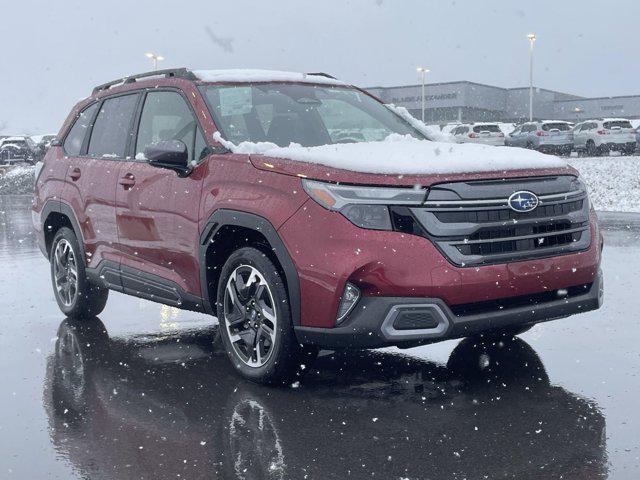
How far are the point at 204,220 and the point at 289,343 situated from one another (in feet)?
3.27

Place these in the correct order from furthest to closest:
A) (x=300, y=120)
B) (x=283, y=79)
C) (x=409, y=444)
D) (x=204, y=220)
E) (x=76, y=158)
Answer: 1. (x=76, y=158)
2. (x=283, y=79)
3. (x=300, y=120)
4. (x=204, y=220)
5. (x=409, y=444)

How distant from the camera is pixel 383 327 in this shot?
182 inches

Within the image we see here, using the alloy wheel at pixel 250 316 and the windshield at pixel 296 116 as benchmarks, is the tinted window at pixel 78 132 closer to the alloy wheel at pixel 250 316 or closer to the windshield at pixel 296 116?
the windshield at pixel 296 116

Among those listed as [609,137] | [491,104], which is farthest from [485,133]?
[491,104]

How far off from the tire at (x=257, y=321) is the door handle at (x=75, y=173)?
2.35 metres

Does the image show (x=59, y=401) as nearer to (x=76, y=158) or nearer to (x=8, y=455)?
(x=8, y=455)

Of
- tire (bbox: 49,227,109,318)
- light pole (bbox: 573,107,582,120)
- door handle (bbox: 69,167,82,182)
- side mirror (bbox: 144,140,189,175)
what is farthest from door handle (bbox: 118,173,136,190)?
light pole (bbox: 573,107,582,120)

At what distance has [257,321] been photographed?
5281 mm

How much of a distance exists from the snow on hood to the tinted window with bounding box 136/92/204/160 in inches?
17.4

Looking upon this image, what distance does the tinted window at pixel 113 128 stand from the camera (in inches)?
269

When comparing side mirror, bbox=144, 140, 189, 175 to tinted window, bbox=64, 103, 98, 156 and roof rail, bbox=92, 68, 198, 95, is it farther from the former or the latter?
tinted window, bbox=64, 103, 98, 156

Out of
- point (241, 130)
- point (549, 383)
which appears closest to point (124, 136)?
point (241, 130)

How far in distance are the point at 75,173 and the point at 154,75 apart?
114cm

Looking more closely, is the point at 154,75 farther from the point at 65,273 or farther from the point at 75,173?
the point at 65,273
